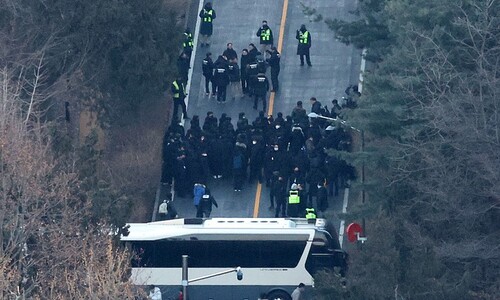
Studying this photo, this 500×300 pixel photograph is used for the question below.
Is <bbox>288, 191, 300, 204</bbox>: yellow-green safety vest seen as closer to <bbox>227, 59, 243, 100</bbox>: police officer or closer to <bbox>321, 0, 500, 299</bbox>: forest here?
<bbox>321, 0, 500, 299</bbox>: forest

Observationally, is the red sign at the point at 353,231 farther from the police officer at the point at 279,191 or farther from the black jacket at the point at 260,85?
the black jacket at the point at 260,85

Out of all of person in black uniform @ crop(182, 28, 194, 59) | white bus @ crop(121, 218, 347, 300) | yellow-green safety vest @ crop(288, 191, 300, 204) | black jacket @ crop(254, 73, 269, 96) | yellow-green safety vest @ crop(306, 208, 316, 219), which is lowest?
white bus @ crop(121, 218, 347, 300)

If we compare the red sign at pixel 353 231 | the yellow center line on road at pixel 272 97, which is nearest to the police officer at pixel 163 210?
the yellow center line on road at pixel 272 97

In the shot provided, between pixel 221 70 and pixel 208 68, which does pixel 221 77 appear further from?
pixel 208 68

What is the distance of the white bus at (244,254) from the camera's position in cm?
3906

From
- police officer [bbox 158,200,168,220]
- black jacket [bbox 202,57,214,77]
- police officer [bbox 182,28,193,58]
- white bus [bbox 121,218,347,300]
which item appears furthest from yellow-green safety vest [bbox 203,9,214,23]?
white bus [bbox 121,218,347,300]

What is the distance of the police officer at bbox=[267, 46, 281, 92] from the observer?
47734 mm

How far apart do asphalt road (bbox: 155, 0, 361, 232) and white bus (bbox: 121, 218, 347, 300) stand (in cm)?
466

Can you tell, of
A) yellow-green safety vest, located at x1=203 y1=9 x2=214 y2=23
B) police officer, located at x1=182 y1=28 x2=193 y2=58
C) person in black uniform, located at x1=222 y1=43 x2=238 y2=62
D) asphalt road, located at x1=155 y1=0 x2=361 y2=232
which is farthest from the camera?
yellow-green safety vest, located at x1=203 y1=9 x2=214 y2=23

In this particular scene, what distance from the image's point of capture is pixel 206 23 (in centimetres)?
5147

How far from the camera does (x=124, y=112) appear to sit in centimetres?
4803

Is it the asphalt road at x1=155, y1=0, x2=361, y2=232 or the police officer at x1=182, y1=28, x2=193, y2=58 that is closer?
the asphalt road at x1=155, y1=0, x2=361, y2=232

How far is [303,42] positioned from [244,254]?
1211cm

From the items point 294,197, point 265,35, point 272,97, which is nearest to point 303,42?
point 265,35
